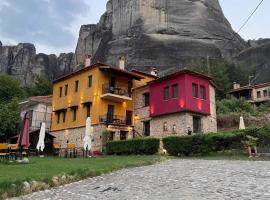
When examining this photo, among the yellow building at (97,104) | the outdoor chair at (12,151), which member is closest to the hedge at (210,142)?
the outdoor chair at (12,151)

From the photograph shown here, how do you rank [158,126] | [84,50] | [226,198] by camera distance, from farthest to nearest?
[84,50] < [158,126] < [226,198]

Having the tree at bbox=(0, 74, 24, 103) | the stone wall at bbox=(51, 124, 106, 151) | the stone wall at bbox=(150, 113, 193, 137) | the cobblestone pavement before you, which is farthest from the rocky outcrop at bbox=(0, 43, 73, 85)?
the cobblestone pavement

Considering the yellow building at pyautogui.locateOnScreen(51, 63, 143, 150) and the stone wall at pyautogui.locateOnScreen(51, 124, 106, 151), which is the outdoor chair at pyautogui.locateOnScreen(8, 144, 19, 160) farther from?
the yellow building at pyautogui.locateOnScreen(51, 63, 143, 150)

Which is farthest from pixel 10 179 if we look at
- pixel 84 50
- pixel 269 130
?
pixel 84 50

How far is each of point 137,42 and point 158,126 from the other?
137ft

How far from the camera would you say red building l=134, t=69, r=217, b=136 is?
31.5 metres

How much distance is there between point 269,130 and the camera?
20.0m

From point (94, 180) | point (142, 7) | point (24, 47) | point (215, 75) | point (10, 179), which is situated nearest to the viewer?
point (10, 179)

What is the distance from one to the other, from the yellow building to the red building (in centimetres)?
347

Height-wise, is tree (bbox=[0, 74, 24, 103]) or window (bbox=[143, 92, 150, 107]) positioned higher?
tree (bbox=[0, 74, 24, 103])

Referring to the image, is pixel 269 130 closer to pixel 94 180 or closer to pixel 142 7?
pixel 94 180

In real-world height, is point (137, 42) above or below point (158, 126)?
above

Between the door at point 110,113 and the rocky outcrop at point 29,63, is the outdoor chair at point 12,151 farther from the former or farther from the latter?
the rocky outcrop at point 29,63

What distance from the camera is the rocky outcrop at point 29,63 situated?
3553 inches
